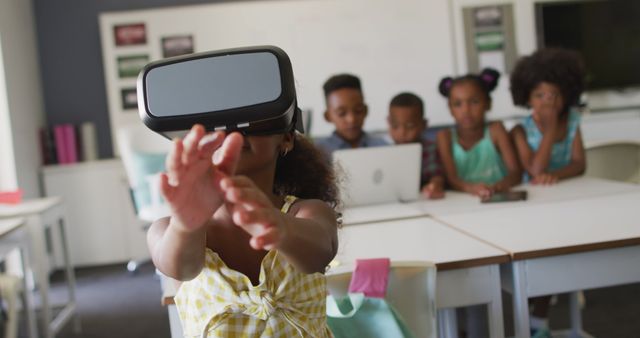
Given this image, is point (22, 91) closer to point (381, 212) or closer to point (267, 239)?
point (381, 212)

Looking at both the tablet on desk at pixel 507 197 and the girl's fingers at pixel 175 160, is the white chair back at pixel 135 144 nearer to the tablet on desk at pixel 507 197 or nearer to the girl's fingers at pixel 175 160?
the tablet on desk at pixel 507 197

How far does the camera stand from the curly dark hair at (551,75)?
2.84 meters

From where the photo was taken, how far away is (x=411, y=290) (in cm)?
135

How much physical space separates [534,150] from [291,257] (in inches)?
84.8

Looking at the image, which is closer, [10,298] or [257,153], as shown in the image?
[257,153]

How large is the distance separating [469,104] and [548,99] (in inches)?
13.5

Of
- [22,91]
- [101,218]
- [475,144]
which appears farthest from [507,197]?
[22,91]

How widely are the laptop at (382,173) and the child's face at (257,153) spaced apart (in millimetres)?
1248

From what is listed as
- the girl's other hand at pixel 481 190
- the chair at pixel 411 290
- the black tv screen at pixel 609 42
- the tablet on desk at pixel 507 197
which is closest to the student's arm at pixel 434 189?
the girl's other hand at pixel 481 190

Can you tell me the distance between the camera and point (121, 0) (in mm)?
5148

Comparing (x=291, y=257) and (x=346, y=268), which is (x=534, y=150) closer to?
(x=346, y=268)

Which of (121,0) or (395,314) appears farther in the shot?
(121,0)

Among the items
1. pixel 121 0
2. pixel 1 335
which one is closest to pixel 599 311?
pixel 1 335

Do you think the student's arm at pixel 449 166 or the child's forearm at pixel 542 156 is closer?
the student's arm at pixel 449 166
